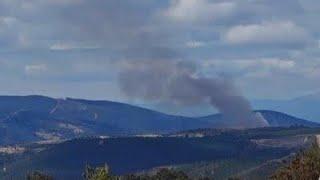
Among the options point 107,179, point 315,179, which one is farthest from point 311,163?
point 107,179

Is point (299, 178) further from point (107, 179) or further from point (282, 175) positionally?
point (107, 179)

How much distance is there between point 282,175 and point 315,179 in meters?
9.66

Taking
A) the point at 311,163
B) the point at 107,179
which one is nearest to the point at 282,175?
the point at 311,163

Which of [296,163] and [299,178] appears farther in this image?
[296,163]

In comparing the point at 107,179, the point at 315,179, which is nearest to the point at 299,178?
the point at 315,179

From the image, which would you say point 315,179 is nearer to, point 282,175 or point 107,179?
point 282,175

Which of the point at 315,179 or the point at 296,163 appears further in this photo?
the point at 296,163

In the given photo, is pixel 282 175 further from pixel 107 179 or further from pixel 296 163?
pixel 107 179

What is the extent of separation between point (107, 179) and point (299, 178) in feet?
144

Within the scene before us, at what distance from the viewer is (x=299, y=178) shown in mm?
182125

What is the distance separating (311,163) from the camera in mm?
188250

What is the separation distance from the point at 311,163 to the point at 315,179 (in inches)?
274

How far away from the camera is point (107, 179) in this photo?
173750 millimetres

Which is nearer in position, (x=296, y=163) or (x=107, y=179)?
(x=107, y=179)
